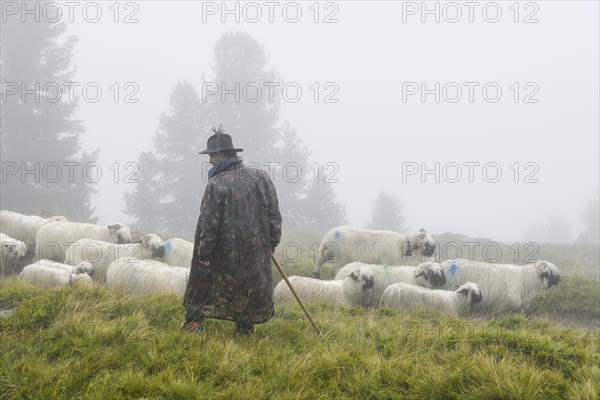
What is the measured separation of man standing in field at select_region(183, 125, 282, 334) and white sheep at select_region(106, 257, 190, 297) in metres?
3.71

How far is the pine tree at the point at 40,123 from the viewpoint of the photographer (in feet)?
85.4

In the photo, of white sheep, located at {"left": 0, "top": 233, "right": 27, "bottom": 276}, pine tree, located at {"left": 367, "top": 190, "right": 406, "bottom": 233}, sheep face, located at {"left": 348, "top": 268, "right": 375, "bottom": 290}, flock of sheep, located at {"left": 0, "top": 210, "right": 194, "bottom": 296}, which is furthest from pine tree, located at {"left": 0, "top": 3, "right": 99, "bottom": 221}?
pine tree, located at {"left": 367, "top": 190, "right": 406, "bottom": 233}

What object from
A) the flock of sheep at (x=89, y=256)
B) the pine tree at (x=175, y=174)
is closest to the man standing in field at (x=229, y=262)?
the flock of sheep at (x=89, y=256)

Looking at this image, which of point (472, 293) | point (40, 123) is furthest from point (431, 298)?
point (40, 123)

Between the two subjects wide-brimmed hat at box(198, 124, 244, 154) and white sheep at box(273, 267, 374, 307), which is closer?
wide-brimmed hat at box(198, 124, 244, 154)

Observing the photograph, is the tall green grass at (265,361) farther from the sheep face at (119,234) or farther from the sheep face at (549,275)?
the sheep face at (119,234)

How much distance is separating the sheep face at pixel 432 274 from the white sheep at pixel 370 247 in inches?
95.2

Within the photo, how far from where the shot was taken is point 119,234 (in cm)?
1264

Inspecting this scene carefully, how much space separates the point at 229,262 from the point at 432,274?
241 inches

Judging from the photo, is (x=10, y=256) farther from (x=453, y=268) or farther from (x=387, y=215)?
(x=387, y=215)

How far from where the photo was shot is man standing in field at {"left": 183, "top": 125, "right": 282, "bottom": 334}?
5285 millimetres

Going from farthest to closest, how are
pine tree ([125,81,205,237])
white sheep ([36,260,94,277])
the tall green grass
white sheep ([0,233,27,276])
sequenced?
pine tree ([125,81,205,237]) → white sheep ([0,233,27,276]) → white sheep ([36,260,94,277]) → the tall green grass

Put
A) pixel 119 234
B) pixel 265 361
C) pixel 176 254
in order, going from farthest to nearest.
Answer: pixel 119 234 → pixel 176 254 → pixel 265 361

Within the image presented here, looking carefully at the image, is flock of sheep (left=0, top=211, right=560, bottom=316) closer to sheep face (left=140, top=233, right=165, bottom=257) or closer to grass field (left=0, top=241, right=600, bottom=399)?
sheep face (left=140, top=233, right=165, bottom=257)
